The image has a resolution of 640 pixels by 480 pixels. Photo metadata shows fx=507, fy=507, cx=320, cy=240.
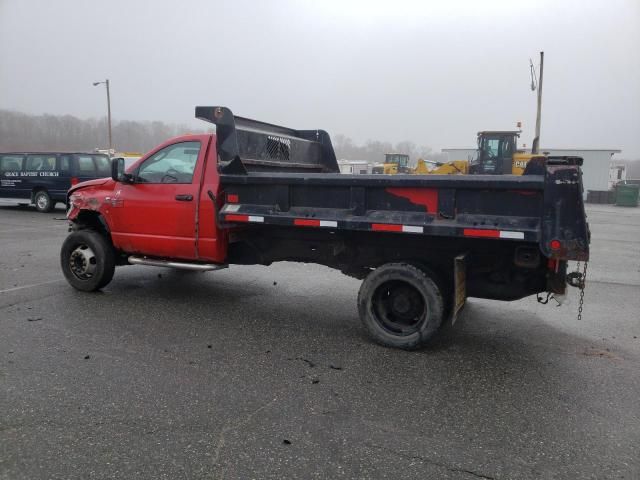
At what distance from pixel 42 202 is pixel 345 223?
1670cm

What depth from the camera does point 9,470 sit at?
9.01 feet

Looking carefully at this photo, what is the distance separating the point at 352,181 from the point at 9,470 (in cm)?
334

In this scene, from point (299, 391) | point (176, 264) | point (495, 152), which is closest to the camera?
point (299, 391)

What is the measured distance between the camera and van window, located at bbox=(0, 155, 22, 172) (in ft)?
59.7

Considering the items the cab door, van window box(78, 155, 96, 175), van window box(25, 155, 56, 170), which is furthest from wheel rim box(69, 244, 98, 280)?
van window box(25, 155, 56, 170)

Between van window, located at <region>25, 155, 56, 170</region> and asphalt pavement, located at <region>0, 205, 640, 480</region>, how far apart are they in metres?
12.6

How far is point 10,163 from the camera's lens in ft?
60.2

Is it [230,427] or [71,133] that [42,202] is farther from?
[71,133]

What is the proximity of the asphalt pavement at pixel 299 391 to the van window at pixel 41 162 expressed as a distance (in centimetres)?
1264

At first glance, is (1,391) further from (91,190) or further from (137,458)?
(91,190)

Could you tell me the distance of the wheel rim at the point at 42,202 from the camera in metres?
17.9

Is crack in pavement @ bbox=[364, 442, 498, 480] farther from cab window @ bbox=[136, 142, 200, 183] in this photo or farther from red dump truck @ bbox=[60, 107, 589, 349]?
cab window @ bbox=[136, 142, 200, 183]

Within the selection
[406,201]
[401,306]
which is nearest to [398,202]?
[406,201]

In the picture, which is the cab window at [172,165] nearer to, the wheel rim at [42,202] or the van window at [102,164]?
the van window at [102,164]
